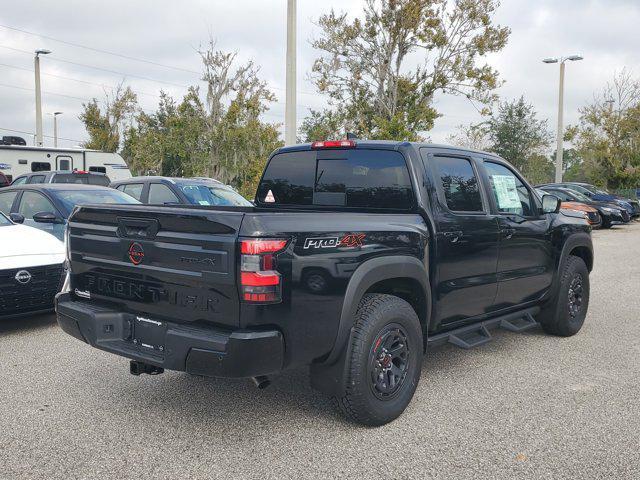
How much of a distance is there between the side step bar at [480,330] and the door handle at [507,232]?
713 millimetres

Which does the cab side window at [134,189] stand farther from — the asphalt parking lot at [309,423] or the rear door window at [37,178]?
the asphalt parking lot at [309,423]

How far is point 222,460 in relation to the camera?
3305mm

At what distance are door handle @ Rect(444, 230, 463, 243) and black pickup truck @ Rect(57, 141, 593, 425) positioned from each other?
19mm

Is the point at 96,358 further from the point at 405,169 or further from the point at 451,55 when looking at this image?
the point at 451,55

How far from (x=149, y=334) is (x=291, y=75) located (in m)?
10.2

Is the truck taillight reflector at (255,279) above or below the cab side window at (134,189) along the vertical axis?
below

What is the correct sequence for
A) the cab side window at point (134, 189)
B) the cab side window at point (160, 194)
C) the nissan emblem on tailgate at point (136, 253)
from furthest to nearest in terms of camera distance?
the cab side window at point (134, 189) < the cab side window at point (160, 194) < the nissan emblem on tailgate at point (136, 253)

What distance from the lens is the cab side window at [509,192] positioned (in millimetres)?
5078

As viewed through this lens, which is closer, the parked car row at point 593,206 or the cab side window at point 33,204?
the cab side window at point 33,204

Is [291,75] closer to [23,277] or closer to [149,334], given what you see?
Result: [23,277]

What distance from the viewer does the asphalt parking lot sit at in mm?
3238

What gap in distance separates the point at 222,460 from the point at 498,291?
2.73m

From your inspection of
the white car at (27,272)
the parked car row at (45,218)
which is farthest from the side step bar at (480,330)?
the white car at (27,272)

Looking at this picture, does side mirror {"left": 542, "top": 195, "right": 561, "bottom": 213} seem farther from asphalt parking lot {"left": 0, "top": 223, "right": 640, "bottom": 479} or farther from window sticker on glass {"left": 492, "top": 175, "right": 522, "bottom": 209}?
asphalt parking lot {"left": 0, "top": 223, "right": 640, "bottom": 479}
